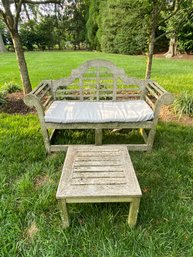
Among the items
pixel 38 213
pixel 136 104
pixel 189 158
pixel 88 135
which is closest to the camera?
pixel 38 213

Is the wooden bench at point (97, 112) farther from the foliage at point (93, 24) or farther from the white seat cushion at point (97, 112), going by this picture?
the foliage at point (93, 24)

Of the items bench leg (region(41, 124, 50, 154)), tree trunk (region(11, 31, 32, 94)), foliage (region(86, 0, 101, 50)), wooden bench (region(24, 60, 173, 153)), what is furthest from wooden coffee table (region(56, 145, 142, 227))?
foliage (region(86, 0, 101, 50))

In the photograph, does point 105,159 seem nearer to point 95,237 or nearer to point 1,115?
point 95,237

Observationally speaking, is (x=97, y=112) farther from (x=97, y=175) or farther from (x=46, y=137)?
(x=97, y=175)

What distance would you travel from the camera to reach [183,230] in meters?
1.61

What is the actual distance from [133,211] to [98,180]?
1.12 feet

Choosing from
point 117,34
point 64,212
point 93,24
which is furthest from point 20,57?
point 93,24

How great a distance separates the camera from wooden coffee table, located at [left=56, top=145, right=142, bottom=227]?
1.44 m

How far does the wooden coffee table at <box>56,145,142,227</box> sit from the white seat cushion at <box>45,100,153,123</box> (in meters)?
0.45

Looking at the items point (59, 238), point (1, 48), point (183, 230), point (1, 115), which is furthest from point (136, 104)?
point (1, 48)

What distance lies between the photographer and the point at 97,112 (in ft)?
8.17

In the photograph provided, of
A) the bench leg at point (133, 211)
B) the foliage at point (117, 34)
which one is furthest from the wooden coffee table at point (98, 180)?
the foliage at point (117, 34)

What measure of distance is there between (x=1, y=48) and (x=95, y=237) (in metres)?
18.8

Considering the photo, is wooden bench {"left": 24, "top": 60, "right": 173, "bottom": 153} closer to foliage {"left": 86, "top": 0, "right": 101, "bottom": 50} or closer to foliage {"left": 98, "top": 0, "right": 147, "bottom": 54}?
foliage {"left": 98, "top": 0, "right": 147, "bottom": 54}
